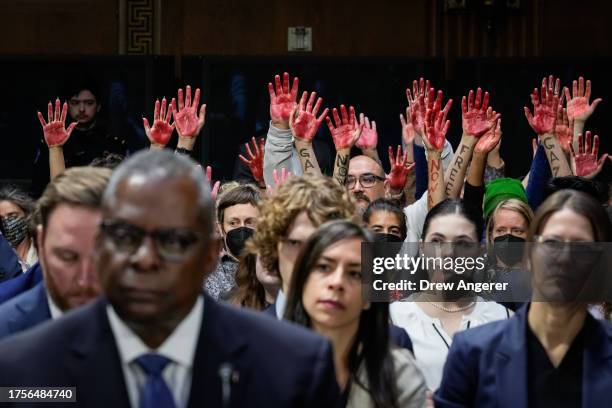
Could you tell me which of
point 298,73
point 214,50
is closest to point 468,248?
point 298,73

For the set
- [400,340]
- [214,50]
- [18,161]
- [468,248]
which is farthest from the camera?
[214,50]

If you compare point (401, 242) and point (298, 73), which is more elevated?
point (298, 73)

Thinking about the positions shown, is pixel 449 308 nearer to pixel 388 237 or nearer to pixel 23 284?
pixel 388 237

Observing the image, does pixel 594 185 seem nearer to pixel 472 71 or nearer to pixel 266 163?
pixel 266 163

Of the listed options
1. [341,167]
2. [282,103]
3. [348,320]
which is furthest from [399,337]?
[282,103]

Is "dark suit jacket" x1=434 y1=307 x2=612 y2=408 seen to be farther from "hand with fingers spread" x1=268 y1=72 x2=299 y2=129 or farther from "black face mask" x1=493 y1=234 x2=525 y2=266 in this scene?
"hand with fingers spread" x1=268 y1=72 x2=299 y2=129

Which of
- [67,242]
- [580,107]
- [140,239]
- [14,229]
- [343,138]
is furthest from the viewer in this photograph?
[580,107]

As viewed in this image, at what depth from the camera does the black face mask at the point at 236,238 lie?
15.3 ft

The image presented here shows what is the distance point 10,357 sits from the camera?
2.05 meters

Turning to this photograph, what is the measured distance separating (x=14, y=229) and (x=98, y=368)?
3.24 metres

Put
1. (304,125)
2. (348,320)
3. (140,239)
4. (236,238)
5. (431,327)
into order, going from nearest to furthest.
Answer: (140,239)
(348,320)
(431,327)
(236,238)
(304,125)

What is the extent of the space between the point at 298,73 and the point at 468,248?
3192mm

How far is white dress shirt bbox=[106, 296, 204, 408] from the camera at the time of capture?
2.02m

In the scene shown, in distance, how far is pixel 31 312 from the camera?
9.25ft
